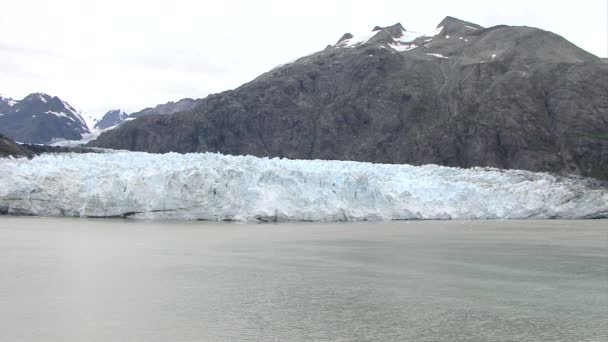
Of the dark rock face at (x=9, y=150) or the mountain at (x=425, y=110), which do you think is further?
the mountain at (x=425, y=110)

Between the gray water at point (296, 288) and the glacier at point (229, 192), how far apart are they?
6352 millimetres

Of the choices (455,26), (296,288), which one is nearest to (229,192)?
(296,288)

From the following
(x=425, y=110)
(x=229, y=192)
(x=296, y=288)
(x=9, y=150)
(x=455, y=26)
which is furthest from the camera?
(x=455, y=26)

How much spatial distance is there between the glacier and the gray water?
6352 millimetres

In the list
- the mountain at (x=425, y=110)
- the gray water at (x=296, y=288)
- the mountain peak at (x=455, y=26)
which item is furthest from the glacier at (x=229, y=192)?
the mountain peak at (x=455, y=26)

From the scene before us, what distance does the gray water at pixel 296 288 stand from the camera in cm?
839

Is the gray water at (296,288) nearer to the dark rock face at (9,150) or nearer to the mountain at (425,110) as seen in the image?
the dark rock face at (9,150)

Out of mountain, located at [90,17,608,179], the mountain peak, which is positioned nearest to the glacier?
mountain, located at [90,17,608,179]

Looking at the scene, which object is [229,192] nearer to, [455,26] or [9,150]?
[9,150]

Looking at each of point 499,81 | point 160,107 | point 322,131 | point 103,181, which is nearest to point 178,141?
point 322,131

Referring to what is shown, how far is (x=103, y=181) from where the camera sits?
27.5 m

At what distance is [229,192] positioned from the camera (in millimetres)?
27781

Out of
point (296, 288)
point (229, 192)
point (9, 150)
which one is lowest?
point (296, 288)

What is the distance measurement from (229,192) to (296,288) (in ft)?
54.8
